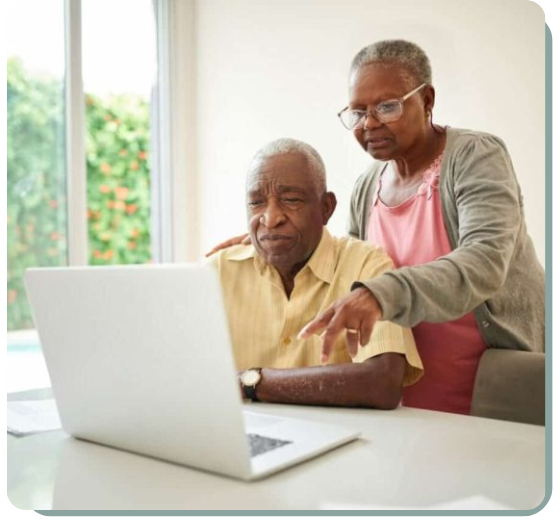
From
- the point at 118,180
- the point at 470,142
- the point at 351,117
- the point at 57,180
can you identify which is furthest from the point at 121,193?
the point at 470,142

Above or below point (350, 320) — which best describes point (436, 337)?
below

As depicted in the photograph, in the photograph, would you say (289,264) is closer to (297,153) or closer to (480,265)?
(297,153)

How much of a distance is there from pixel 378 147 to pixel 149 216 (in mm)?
1935

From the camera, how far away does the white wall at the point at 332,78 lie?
2.18m

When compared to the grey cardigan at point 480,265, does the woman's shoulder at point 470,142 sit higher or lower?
higher

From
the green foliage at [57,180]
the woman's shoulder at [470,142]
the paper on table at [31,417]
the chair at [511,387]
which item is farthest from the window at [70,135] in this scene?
the chair at [511,387]

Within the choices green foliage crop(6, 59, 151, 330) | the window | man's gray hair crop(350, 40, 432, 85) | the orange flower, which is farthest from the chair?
the orange flower

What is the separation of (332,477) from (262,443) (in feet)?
0.47

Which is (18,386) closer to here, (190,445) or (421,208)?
(421,208)

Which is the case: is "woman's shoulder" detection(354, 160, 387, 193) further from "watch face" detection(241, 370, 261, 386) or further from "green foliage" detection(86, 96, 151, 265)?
"green foliage" detection(86, 96, 151, 265)

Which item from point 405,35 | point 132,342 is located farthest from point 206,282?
point 405,35

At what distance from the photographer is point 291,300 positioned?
1615mm

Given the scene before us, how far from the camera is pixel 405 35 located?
8.13 ft

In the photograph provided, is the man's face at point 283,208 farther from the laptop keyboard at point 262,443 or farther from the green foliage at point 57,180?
the green foliage at point 57,180
